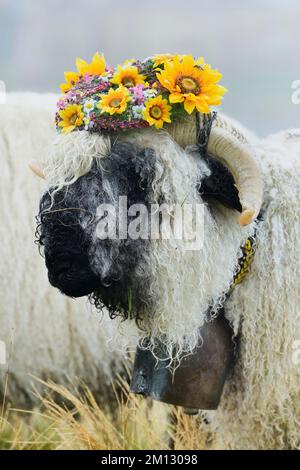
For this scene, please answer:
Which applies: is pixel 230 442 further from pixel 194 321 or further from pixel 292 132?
pixel 292 132

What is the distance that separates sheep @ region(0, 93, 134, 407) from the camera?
4383 millimetres

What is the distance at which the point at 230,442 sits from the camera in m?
3.49

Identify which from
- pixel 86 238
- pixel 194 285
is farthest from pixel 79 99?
pixel 194 285

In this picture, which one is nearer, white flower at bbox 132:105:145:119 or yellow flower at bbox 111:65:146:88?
white flower at bbox 132:105:145:119

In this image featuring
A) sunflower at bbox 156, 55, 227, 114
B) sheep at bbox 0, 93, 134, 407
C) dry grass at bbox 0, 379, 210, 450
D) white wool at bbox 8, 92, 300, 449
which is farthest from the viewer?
sheep at bbox 0, 93, 134, 407

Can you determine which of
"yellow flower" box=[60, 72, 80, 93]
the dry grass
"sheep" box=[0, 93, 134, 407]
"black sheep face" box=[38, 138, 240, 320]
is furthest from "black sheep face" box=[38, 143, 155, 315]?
"sheep" box=[0, 93, 134, 407]

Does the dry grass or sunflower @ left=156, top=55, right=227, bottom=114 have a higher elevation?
sunflower @ left=156, top=55, right=227, bottom=114

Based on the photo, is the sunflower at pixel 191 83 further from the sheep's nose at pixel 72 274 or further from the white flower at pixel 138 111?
Answer: the sheep's nose at pixel 72 274

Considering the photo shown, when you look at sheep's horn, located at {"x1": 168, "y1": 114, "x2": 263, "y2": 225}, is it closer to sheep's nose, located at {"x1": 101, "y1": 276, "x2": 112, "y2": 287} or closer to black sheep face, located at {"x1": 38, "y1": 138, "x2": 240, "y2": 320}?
black sheep face, located at {"x1": 38, "y1": 138, "x2": 240, "y2": 320}

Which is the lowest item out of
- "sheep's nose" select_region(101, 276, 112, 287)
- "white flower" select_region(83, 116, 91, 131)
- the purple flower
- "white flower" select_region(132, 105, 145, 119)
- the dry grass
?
the dry grass

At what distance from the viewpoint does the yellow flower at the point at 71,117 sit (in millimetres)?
2787

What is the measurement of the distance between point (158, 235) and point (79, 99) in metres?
0.63

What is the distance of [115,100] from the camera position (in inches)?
108

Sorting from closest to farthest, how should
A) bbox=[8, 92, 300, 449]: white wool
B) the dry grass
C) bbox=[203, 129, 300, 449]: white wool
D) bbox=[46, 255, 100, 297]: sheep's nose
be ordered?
1. bbox=[46, 255, 100, 297]: sheep's nose
2. bbox=[8, 92, 300, 449]: white wool
3. bbox=[203, 129, 300, 449]: white wool
4. the dry grass
